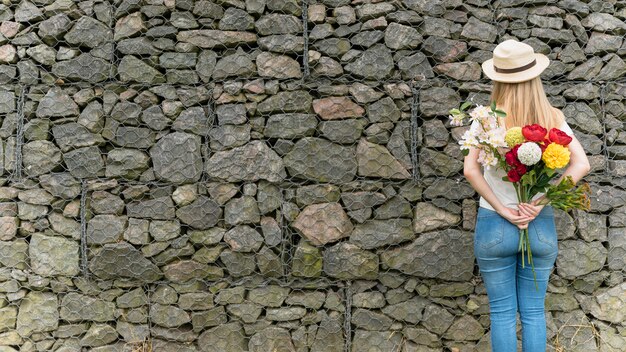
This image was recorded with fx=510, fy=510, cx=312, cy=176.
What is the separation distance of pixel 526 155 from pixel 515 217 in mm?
317

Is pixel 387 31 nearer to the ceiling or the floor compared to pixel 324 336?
nearer to the ceiling

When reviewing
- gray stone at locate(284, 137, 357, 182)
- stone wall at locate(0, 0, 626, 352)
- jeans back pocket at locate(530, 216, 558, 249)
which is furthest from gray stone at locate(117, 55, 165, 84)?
jeans back pocket at locate(530, 216, 558, 249)

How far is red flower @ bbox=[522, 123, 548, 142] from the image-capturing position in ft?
6.73

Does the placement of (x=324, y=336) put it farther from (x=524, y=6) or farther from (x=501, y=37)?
(x=524, y=6)

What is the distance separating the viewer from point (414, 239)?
3123mm

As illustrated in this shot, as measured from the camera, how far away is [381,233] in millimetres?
3109

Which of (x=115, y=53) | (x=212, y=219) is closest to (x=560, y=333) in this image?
(x=212, y=219)

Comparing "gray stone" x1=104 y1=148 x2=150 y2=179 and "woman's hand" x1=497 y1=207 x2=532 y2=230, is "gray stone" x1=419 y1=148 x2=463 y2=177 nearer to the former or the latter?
"woman's hand" x1=497 y1=207 x2=532 y2=230

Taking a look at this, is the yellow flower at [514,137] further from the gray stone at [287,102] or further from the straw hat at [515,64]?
the gray stone at [287,102]

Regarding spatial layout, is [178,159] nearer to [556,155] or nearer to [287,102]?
[287,102]

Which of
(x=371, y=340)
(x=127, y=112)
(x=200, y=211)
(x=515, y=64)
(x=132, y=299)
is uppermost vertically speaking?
(x=515, y=64)

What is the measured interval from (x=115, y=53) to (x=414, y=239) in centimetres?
217

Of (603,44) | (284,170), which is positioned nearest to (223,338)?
(284,170)

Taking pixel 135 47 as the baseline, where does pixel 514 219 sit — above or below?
below
